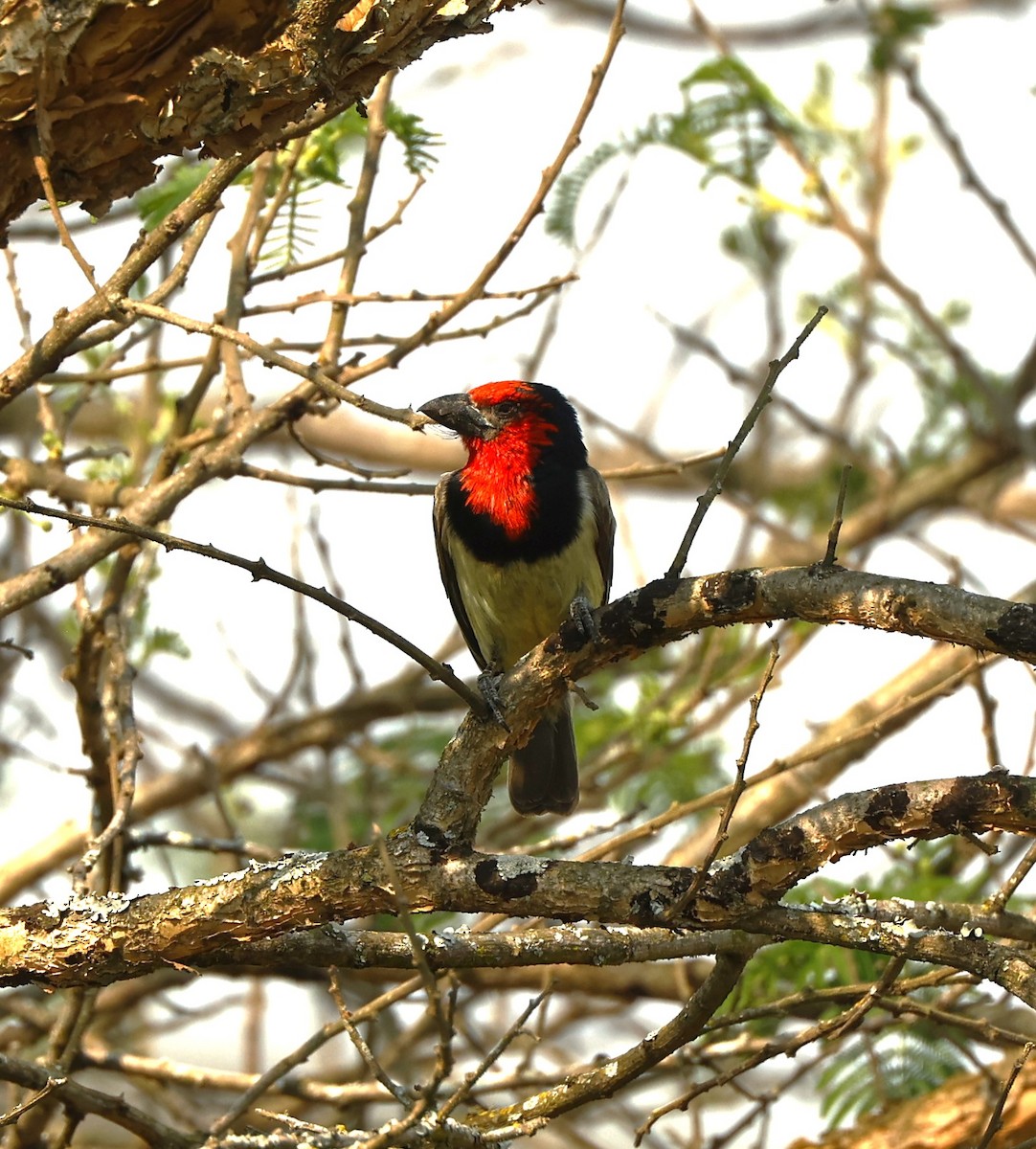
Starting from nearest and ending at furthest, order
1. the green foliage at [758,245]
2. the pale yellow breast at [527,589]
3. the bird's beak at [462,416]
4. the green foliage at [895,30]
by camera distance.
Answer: the pale yellow breast at [527,589]
the bird's beak at [462,416]
the green foliage at [895,30]
the green foliage at [758,245]

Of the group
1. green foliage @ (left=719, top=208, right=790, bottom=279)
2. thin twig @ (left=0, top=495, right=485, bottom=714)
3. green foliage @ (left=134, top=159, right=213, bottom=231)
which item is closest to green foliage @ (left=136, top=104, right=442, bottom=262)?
green foliage @ (left=134, top=159, right=213, bottom=231)

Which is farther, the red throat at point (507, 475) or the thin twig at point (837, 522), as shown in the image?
the red throat at point (507, 475)

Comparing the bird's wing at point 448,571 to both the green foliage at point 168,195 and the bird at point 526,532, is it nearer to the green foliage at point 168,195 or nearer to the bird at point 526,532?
the bird at point 526,532

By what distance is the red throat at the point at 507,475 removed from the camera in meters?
4.67

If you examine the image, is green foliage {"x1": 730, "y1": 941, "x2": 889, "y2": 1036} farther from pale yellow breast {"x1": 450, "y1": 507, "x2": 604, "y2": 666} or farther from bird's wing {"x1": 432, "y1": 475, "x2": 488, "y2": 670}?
bird's wing {"x1": 432, "y1": 475, "x2": 488, "y2": 670}

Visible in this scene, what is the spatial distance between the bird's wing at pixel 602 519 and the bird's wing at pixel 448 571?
1.53 ft

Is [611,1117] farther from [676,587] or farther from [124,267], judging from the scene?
[124,267]

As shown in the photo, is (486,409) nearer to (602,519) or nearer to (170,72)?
(602,519)

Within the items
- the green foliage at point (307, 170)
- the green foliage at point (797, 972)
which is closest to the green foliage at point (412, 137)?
the green foliage at point (307, 170)

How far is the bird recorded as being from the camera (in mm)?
4656

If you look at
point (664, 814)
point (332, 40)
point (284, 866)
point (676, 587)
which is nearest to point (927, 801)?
point (676, 587)

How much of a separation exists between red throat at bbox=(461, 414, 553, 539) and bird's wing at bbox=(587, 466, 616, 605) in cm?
21

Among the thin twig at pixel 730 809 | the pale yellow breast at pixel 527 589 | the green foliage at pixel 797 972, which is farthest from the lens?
the pale yellow breast at pixel 527 589

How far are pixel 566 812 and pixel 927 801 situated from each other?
2.58m
